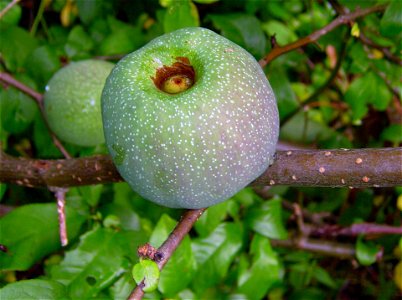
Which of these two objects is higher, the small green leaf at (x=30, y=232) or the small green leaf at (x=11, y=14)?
the small green leaf at (x=11, y=14)

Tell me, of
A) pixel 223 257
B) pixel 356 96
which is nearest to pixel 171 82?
pixel 223 257

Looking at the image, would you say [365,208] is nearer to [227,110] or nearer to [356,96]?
[356,96]

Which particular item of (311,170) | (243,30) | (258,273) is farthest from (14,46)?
(311,170)

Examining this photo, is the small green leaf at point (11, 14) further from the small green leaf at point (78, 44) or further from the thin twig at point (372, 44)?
the thin twig at point (372, 44)

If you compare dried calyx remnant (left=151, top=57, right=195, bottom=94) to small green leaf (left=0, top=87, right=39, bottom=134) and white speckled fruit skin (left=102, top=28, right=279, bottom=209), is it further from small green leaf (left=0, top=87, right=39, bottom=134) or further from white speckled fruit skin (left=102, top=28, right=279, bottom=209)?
small green leaf (left=0, top=87, right=39, bottom=134)

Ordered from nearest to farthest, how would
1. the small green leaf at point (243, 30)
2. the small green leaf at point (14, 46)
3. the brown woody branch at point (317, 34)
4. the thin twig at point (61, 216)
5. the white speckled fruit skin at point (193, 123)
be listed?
1. the white speckled fruit skin at point (193, 123)
2. the thin twig at point (61, 216)
3. the brown woody branch at point (317, 34)
4. the small green leaf at point (243, 30)
5. the small green leaf at point (14, 46)

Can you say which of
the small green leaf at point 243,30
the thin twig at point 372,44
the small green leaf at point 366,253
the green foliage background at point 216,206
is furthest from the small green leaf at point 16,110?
the small green leaf at point 366,253
